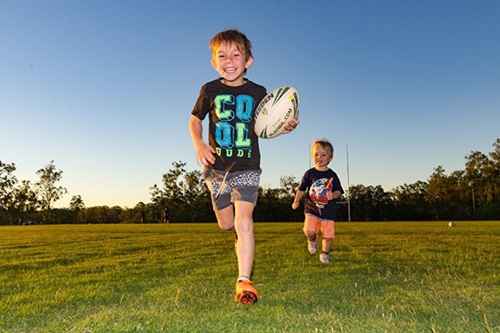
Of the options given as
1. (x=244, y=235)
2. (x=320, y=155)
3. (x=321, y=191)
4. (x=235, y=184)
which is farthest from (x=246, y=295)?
(x=320, y=155)

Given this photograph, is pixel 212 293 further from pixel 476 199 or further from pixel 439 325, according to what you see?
pixel 476 199

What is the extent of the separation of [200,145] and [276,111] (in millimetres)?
853

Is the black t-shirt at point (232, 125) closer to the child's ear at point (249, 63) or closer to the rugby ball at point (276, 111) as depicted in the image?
the rugby ball at point (276, 111)

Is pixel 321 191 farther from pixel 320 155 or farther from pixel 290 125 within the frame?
pixel 290 125

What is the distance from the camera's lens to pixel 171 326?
2691mm

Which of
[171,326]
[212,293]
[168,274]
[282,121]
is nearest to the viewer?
[171,326]

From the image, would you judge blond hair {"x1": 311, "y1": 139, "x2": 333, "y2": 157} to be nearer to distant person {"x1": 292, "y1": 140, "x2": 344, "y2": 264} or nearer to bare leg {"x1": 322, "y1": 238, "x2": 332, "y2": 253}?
distant person {"x1": 292, "y1": 140, "x2": 344, "y2": 264}

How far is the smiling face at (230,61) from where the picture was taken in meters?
3.95

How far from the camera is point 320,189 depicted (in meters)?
7.20

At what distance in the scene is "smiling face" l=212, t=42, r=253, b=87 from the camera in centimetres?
395

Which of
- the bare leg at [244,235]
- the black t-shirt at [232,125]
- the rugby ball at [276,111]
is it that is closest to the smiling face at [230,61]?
the black t-shirt at [232,125]

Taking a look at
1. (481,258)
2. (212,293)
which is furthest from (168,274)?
(481,258)

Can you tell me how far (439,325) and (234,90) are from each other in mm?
2464

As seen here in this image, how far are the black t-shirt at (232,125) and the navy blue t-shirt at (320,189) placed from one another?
3253mm
